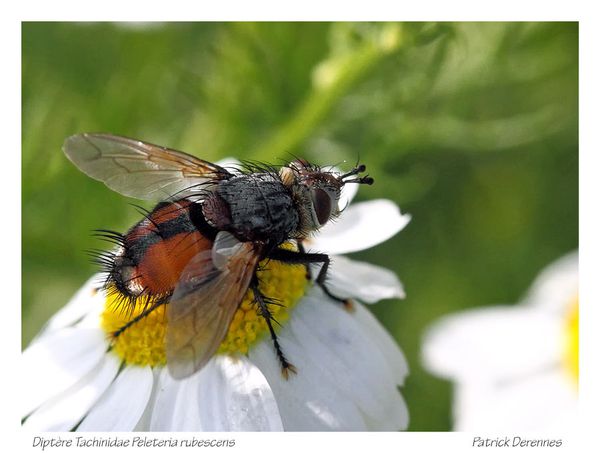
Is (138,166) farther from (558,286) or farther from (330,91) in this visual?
(558,286)

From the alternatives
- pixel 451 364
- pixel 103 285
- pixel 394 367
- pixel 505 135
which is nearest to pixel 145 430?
pixel 103 285

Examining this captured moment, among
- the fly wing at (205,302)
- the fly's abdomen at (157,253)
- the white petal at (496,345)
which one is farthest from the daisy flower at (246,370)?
the white petal at (496,345)

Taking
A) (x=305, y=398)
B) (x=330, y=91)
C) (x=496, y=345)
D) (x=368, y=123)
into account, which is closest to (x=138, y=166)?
(x=305, y=398)

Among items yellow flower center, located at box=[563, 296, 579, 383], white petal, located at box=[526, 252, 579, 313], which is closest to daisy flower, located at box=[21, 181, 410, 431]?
yellow flower center, located at box=[563, 296, 579, 383]

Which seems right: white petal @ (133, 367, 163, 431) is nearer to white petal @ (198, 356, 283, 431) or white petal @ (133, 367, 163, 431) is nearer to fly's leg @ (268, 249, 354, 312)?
white petal @ (198, 356, 283, 431)

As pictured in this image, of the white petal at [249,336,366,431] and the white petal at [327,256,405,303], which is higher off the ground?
the white petal at [327,256,405,303]

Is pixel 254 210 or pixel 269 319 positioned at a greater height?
pixel 254 210
